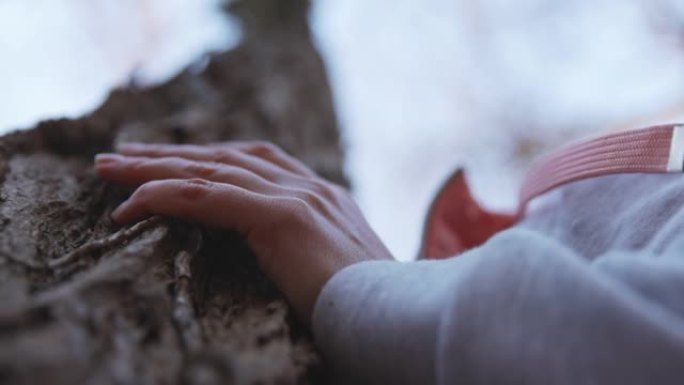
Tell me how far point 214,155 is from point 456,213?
0.31 m

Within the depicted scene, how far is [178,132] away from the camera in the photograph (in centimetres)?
71

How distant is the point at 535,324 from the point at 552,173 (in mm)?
329

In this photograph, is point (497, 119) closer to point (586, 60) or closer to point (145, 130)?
point (586, 60)

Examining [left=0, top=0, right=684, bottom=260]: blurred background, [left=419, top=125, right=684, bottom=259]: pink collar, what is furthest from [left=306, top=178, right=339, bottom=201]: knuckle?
[left=0, top=0, right=684, bottom=260]: blurred background

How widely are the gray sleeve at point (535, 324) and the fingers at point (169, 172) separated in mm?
205

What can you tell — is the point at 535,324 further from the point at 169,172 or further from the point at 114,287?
the point at 169,172

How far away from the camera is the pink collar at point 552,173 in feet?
1.44

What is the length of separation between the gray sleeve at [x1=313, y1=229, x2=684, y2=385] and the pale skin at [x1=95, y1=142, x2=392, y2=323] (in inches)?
3.0

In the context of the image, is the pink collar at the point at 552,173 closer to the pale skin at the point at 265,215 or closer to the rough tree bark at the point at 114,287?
the pale skin at the point at 265,215

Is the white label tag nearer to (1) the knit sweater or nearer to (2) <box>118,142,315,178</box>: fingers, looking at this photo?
(1) the knit sweater

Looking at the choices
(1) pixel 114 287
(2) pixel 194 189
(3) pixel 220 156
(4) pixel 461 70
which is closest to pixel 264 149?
(3) pixel 220 156

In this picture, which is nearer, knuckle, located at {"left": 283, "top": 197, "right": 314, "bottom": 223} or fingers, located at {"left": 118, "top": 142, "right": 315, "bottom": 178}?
knuckle, located at {"left": 283, "top": 197, "right": 314, "bottom": 223}

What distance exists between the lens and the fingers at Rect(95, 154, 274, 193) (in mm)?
468

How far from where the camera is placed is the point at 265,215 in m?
0.38
